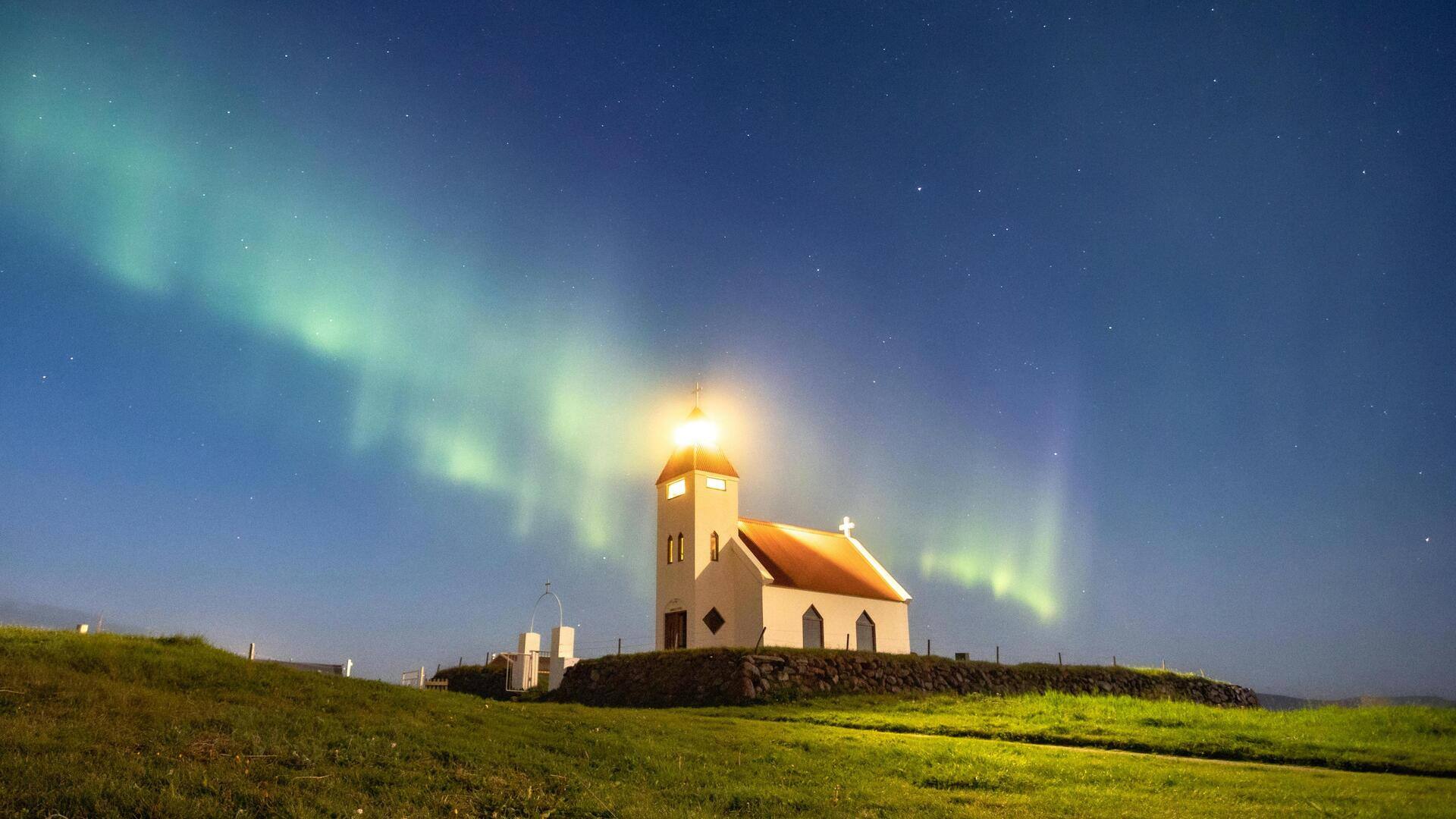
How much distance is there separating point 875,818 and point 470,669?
33.5 meters

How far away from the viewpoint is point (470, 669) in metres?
40.8

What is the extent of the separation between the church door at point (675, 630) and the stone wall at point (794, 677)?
572 cm

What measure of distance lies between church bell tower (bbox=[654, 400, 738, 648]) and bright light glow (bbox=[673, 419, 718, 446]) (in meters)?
0.05

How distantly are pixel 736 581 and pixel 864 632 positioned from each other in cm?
700

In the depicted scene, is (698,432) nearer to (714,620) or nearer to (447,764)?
(714,620)

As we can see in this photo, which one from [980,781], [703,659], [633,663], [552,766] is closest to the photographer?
[552,766]

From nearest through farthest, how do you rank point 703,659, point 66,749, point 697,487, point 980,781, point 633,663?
point 66,749 → point 980,781 → point 703,659 → point 633,663 → point 697,487

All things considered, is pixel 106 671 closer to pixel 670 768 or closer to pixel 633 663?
pixel 670 768

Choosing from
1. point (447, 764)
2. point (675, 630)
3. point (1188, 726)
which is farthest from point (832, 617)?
point (447, 764)

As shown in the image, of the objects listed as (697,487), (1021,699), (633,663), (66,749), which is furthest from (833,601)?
(66,749)

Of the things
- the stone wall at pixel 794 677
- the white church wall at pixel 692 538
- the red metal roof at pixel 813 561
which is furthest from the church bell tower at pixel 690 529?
the stone wall at pixel 794 677

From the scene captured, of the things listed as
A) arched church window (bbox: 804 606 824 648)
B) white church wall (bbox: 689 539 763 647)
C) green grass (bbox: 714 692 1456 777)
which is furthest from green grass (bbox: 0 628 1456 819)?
arched church window (bbox: 804 606 824 648)

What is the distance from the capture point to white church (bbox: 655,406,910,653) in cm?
3762

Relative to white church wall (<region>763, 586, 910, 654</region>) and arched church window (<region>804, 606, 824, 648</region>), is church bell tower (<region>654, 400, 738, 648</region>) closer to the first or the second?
white church wall (<region>763, 586, 910, 654</region>)
